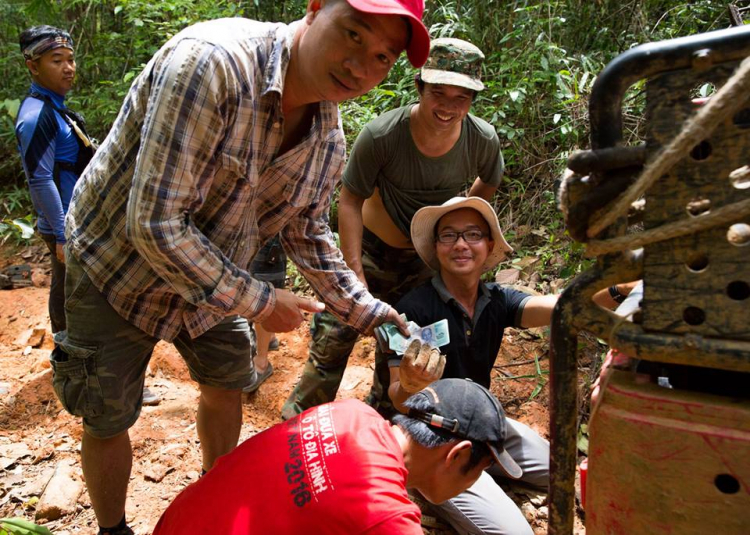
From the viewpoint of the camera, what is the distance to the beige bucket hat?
2742 millimetres

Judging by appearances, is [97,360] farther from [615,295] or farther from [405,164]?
[615,295]

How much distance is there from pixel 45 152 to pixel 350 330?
1884 mm

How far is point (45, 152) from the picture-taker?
3.27 m

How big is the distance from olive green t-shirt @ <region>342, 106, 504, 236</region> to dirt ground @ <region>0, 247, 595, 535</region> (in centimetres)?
126

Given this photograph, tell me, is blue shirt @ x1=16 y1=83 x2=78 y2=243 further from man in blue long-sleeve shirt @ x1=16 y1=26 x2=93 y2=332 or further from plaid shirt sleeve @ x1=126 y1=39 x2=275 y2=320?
plaid shirt sleeve @ x1=126 y1=39 x2=275 y2=320

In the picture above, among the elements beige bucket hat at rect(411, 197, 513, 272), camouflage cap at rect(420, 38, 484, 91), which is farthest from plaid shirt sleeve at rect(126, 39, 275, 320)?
camouflage cap at rect(420, 38, 484, 91)

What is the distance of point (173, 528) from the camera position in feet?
4.84

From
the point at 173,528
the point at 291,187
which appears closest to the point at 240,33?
the point at 291,187

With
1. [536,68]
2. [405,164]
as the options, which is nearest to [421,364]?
[405,164]

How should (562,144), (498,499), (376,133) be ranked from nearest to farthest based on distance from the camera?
(498,499), (376,133), (562,144)

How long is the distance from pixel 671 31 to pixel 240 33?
4.14 metres

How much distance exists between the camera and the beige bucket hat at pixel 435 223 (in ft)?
9.00

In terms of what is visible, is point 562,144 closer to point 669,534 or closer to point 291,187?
point 291,187

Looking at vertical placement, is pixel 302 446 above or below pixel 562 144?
below
